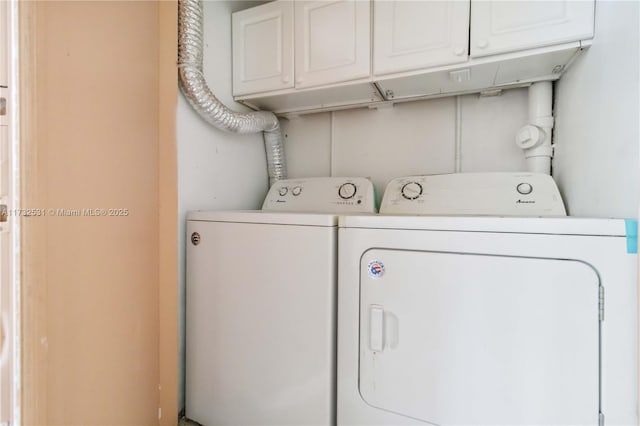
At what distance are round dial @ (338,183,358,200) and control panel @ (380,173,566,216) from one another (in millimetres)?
164

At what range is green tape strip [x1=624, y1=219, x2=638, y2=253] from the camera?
2.28 feet

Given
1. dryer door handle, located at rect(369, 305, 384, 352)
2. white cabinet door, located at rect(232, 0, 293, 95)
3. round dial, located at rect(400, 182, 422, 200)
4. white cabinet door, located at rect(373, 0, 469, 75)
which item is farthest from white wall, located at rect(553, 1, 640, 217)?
white cabinet door, located at rect(232, 0, 293, 95)

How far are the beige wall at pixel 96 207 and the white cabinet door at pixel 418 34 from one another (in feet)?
2.77

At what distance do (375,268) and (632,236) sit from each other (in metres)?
0.61

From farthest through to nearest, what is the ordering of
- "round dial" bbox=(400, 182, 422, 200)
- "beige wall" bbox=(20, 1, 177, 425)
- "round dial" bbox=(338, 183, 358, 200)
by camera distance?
"round dial" bbox=(338, 183, 358, 200), "round dial" bbox=(400, 182, 422, 200), "beige wall" bbox=(20, 1, 177, 425)

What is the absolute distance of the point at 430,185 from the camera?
138 centimetres

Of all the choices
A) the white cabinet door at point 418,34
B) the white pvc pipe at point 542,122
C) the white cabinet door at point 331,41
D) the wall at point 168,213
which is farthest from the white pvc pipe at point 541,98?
the wall at point 168,213

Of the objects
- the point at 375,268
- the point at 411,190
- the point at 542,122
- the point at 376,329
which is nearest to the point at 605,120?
the point at 542,122

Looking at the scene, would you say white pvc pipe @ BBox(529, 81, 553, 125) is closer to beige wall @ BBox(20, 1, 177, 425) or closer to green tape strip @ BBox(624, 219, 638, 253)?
green tape strip @ BBox(624, 219, 638, 253)

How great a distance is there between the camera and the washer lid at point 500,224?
719 mm

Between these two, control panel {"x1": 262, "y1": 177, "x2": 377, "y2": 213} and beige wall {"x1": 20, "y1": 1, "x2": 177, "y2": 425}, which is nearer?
beige wall {"x1": 20, "y1": 1, "x2": 177, "y2": 425}

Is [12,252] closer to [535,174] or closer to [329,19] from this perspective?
[329,19]

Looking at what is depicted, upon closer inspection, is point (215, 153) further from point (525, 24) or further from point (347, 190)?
point (525, 24)

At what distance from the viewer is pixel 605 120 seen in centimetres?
88
